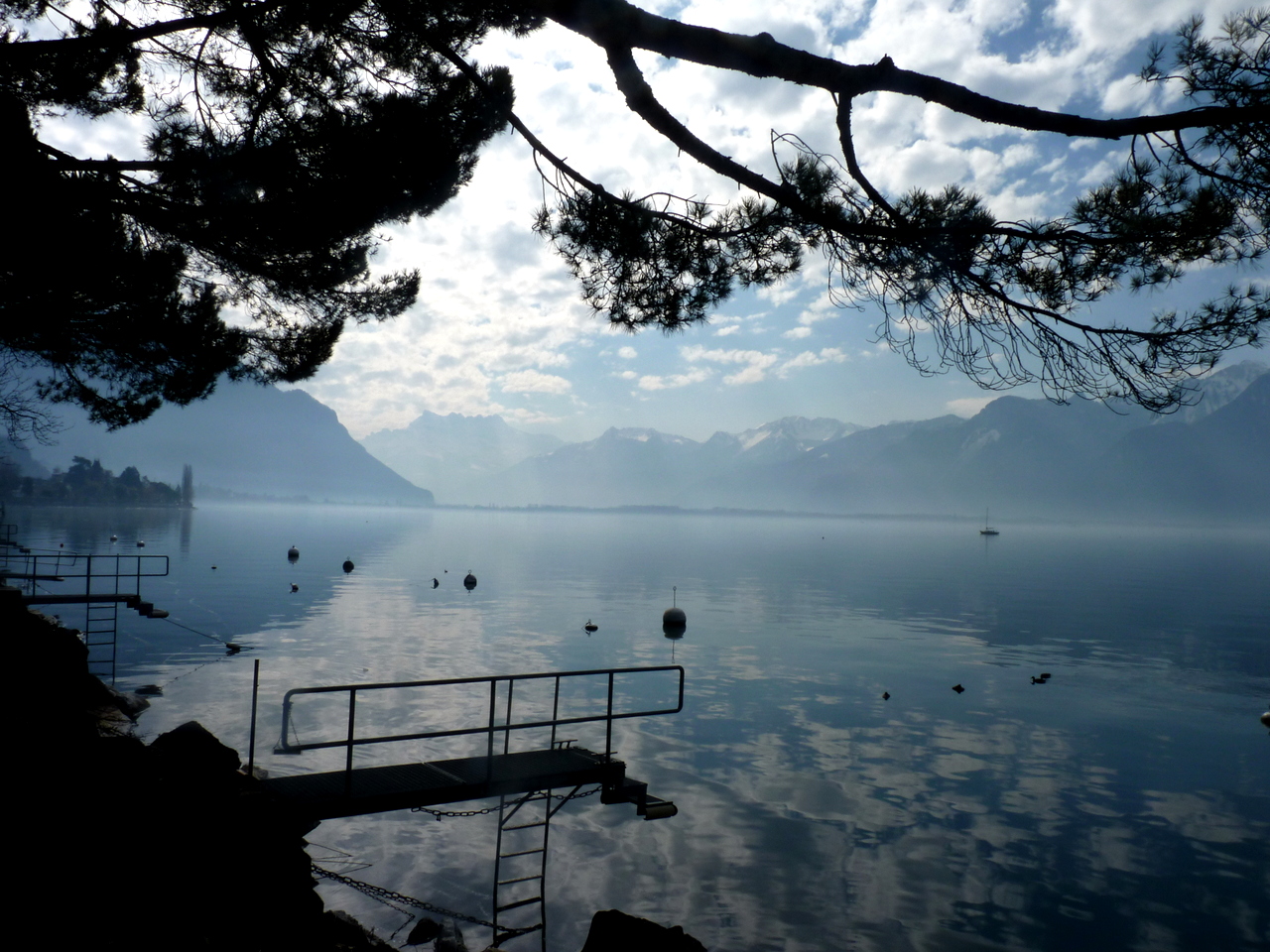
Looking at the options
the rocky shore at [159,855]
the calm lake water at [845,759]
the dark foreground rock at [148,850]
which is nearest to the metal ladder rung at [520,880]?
the calm lake water at [845,759]

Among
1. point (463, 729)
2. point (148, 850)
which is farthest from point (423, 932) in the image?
point (148, 850)

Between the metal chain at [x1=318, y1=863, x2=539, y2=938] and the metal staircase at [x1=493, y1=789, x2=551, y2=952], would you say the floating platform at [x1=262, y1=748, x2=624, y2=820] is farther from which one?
the metal chain at [x1=318, y1=863, x2=539, y2=938]

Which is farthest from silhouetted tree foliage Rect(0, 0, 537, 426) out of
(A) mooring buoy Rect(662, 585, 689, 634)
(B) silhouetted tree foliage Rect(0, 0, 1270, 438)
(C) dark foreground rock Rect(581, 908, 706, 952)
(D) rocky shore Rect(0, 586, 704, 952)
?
(A) mooring buoy Rect(662, 585, 689, 634)

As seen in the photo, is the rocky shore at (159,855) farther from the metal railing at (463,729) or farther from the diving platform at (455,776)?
the metal railing at (463,729)

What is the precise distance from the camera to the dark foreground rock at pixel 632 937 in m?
8.66

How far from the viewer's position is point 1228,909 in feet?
42.3

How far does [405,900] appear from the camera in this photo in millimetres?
12727

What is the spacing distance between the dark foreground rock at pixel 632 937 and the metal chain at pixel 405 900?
3.79m

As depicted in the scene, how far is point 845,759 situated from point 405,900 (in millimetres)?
11716

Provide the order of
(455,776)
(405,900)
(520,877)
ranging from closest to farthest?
(455,776), (405,900), (520,877)

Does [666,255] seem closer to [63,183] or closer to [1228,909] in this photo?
[63,183]

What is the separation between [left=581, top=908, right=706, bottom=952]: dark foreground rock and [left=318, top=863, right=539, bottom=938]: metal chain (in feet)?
12.4

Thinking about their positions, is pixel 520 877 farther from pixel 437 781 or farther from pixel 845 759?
pixel 845 759

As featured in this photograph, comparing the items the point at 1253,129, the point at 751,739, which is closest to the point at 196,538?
the point at 751,739
